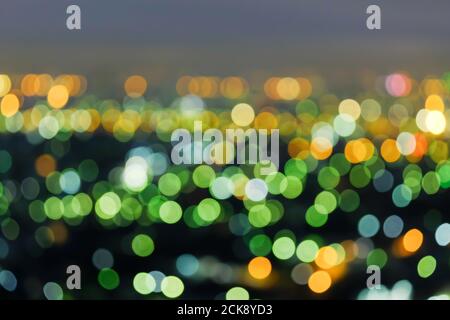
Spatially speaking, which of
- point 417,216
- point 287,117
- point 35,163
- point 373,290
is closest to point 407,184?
point 417,216

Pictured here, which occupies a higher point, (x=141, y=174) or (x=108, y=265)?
(x=141, y=174)

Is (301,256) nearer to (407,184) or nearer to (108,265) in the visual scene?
(407,184)

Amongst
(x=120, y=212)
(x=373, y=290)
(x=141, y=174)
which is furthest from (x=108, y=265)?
(x=373, y=290)

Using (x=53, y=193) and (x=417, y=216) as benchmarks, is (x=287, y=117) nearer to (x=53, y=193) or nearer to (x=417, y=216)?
(x=417, y=216)

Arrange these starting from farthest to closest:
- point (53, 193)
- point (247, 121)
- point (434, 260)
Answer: point (53, 193), point (247, 121), point (434, 260)

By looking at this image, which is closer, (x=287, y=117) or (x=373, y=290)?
(x=373, y=290)

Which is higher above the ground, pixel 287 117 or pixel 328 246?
pixel 287 117
